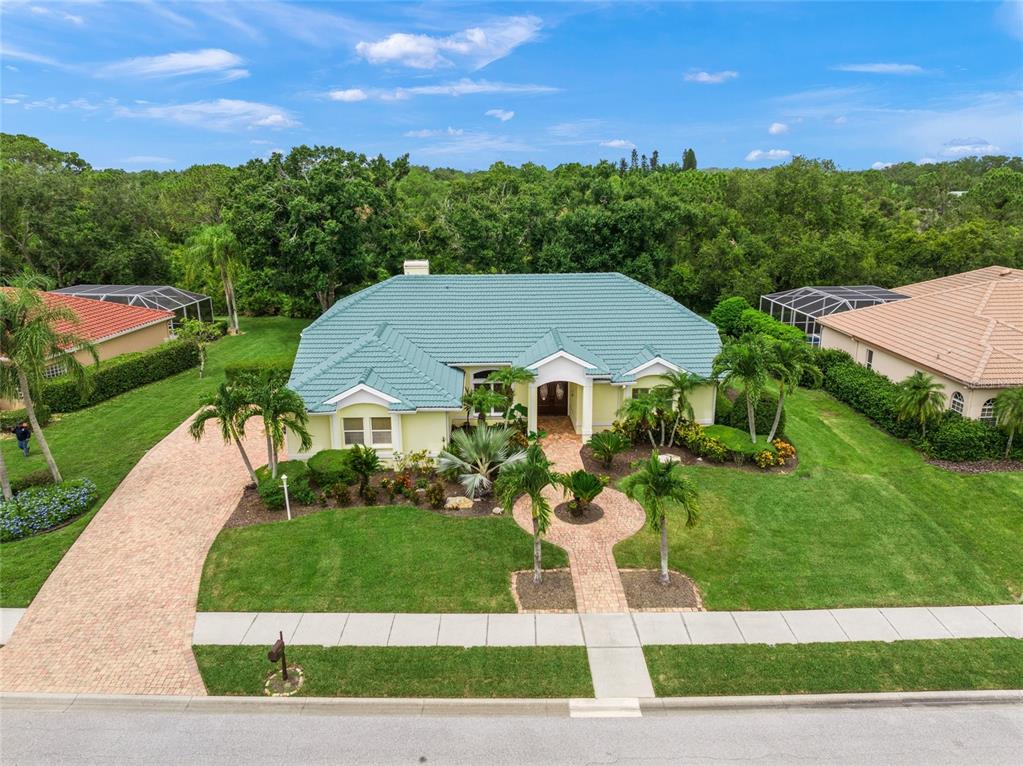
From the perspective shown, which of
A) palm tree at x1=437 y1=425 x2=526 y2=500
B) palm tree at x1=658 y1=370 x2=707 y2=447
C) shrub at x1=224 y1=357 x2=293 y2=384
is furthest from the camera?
shrub at x1=224 y1=357 x2=293 y2=384

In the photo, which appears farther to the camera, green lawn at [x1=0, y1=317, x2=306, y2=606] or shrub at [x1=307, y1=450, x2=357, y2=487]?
shrub at [x1=307, y1=450, x2=357, y2=487]

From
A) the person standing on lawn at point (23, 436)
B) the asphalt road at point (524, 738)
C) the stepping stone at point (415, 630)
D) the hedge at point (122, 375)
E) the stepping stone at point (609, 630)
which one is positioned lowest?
the asphalt road at point (524, 738)

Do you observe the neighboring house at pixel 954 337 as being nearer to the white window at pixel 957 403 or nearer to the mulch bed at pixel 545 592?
the white window at pixel 957 403

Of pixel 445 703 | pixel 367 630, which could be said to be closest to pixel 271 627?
pixel 367 630

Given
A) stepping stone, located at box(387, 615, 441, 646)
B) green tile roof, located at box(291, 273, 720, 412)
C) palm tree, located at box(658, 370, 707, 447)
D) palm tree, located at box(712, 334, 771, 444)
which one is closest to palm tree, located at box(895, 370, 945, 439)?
palm tree, located at box(712, 334, 771, 444)

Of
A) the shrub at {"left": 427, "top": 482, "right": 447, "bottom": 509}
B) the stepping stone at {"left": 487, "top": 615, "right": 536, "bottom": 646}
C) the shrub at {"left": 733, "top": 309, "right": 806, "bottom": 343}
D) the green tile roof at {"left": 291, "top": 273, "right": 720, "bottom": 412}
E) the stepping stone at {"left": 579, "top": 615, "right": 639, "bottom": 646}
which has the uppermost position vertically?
the green tile roof at {"left": 291, "top": 273, "right": 720, "bottom": 412}

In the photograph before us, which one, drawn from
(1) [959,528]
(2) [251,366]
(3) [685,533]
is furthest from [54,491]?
(1) [959,528]

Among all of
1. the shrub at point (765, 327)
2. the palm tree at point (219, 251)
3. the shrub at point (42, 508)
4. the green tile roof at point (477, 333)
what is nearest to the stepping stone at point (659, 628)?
the green tile roof at point (477, 333)

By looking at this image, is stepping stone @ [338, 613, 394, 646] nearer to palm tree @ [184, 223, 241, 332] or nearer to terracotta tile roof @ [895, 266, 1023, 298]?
palm tree @ [184, 223, 241, 332]

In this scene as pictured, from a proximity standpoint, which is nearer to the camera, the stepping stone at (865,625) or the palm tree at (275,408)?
the stepping stone at (865,625)
